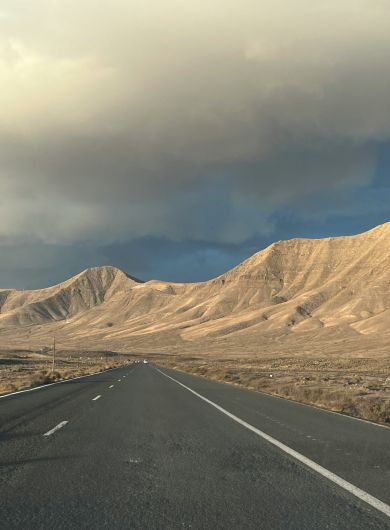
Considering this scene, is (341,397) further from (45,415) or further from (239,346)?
(239,346)

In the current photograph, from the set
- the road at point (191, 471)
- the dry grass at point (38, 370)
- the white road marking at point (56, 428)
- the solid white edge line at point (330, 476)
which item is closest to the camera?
the road at point (191, 471)

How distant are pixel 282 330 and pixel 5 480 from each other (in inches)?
6192

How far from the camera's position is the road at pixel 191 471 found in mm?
6320

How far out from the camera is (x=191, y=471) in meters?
8.76

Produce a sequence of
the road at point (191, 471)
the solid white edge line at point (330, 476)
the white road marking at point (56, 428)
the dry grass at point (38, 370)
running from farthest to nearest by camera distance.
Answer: the dry grass at point (38, 370)
the white road marking at point (56, 428)
the solid white edge line at point (330, 476)
the road at point (191, 471)

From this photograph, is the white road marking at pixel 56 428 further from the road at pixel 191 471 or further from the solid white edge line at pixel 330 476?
the solid white edge line at pixel 330 476

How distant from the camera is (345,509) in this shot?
670cm

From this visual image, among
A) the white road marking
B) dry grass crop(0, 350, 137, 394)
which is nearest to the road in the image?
the white road marking

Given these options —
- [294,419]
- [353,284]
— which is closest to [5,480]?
[294,419]

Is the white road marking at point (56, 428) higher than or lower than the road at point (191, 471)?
higher

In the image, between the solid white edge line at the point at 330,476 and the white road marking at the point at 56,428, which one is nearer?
the solid white edge line at the point at 330,476

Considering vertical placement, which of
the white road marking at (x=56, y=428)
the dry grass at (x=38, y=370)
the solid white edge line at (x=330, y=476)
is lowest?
the solid white edge line at (x=330, y=476)

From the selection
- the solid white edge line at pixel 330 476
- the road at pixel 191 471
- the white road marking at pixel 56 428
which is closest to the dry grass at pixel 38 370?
the white road marking at pixel 56 428

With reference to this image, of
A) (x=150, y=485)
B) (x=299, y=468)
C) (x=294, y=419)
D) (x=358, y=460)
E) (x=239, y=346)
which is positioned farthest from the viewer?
(x=239, y=346)
